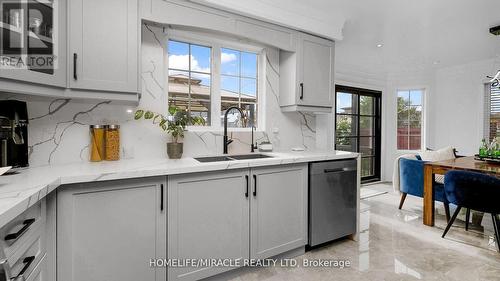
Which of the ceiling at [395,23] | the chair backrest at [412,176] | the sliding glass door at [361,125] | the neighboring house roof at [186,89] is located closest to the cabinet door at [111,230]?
the neighboring house roof at [186,89]

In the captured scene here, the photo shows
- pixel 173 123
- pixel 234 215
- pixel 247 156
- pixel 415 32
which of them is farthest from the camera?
pixel 415 32

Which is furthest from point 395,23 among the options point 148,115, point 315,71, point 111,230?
point 111,230

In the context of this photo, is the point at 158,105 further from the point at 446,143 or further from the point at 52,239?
the point at 446,143

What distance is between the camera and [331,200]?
245cm

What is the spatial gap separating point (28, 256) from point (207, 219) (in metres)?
1.00

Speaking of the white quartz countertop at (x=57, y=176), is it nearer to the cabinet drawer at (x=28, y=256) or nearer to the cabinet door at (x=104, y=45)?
the cabinet drawer at (x=28, y=256)

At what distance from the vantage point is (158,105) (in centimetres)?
225

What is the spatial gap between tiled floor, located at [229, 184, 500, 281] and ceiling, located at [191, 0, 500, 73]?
93.0 inches

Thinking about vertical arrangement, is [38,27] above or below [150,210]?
above

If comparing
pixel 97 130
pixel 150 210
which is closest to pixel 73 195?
pixel 150 210

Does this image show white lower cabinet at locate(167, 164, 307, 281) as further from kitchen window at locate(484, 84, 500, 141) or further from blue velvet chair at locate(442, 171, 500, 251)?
kitchen window at locate(484, 84, 500, 141)

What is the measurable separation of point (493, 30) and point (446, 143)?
275 centimetres

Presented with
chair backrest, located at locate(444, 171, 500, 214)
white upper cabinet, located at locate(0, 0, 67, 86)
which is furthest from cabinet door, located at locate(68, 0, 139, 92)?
chair backrest, located at locate(444, 171, 500, 214)

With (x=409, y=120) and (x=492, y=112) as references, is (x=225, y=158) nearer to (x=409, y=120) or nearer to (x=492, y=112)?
(x=409, y=120)
